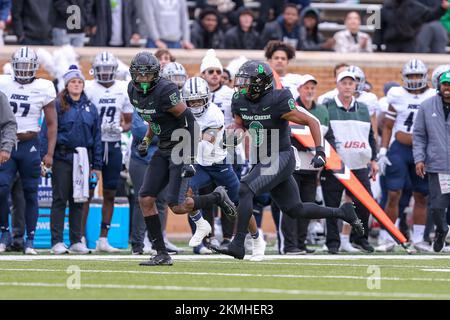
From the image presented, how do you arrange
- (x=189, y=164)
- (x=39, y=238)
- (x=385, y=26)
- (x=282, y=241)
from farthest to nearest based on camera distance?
(x=385, y=26)
(x=39, y=238)
(x=282, y=241)
(x=189, y=164)

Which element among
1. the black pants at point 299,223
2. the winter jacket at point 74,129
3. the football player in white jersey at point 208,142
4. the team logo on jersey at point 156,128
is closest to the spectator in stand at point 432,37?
the black pants at point 299,223

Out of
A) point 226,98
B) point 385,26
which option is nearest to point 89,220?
point 226,98

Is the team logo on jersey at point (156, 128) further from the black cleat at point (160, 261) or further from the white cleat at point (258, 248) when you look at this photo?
the white cleat at point (258, 248)

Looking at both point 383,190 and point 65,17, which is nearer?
point 383,190

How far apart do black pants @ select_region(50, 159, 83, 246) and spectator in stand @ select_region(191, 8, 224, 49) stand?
535cm

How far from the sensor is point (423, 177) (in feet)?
46.5

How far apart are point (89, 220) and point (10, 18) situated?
4.12m

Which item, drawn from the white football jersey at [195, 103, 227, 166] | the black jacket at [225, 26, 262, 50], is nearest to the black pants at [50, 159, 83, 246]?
the white football jersey at [195, 103, 227, 166]

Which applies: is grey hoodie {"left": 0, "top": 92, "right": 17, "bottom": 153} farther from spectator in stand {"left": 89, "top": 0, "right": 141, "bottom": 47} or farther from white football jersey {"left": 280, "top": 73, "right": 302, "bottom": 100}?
spectator in stand {"left": 89, "top": 0, "right": 141, "bottom": 47}

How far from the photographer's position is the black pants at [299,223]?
1355 centimetres

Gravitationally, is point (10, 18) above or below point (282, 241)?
above

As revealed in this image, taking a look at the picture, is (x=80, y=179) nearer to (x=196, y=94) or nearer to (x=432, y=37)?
(x=196, y=94)

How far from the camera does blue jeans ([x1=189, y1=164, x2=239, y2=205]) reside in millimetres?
13320

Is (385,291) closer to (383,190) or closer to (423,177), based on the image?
(423,177)
